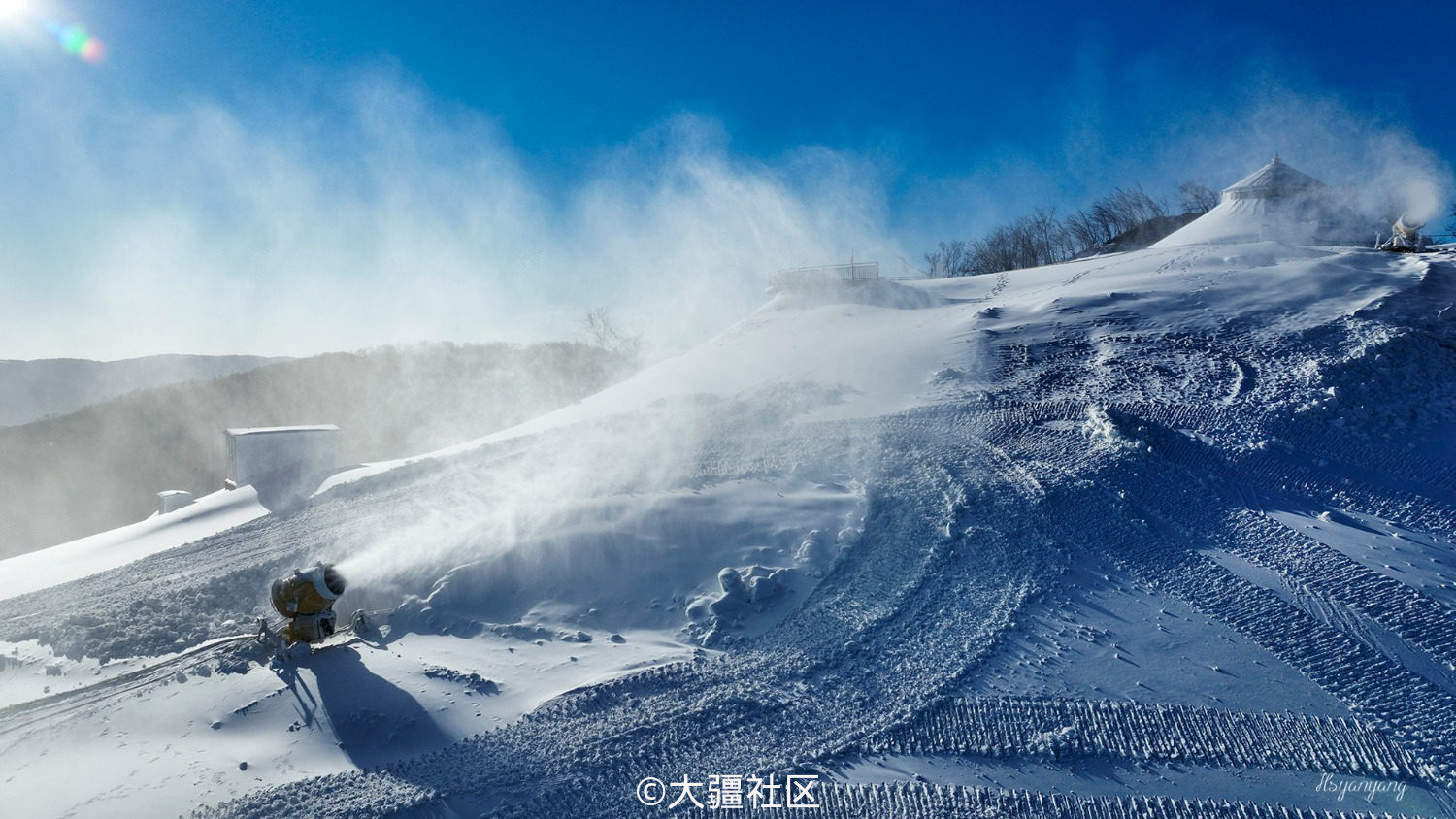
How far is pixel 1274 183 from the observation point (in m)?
19.3

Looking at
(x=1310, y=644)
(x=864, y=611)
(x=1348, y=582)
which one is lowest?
(x=1310, y=644)

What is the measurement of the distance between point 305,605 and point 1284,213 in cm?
2197

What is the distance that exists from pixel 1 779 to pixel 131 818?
1.03 m

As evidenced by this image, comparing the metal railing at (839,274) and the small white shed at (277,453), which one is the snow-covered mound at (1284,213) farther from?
the small white shed at (277,453)

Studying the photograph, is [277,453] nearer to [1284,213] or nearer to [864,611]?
[864,611]

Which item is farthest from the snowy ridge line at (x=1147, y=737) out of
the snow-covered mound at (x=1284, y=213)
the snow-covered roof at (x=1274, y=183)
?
the snow-covered roof at (x=1274, y=183)

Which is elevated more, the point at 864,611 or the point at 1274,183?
the point at 1274,183

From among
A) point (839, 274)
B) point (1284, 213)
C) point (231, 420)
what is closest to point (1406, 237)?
point (1284, 213)

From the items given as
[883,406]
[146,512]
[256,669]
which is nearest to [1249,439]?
[883,406]

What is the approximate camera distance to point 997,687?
14.7 ft

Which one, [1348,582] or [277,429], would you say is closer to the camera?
[1348,582]

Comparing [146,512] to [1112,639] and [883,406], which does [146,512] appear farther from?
[1112,639]

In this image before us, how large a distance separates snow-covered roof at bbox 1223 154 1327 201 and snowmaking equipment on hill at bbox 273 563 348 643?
21.9 m

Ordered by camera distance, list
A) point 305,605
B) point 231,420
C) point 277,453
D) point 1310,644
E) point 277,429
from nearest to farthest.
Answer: point 1310,644, point 305,605, point 277,453, point 277,429, point 231,420
